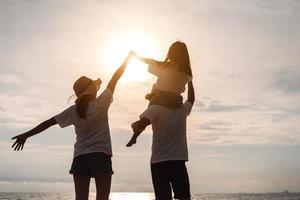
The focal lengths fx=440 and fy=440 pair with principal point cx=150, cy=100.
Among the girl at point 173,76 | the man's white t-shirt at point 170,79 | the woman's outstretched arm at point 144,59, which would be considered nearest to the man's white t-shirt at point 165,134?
the girl at point 173,76

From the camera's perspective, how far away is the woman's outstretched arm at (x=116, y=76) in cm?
694

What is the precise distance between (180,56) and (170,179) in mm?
1652

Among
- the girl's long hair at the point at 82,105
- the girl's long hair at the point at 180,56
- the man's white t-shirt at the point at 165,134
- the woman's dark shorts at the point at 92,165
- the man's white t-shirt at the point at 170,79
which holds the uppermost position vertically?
the girl's long hair at the point at 180,56

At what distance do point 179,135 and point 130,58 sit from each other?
1.63m

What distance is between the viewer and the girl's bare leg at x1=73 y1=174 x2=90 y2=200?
649 cm

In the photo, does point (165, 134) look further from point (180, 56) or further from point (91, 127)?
point (91, 127)

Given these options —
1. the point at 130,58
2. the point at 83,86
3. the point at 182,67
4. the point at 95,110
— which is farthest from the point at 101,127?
the point at 182,67

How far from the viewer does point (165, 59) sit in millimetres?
6141

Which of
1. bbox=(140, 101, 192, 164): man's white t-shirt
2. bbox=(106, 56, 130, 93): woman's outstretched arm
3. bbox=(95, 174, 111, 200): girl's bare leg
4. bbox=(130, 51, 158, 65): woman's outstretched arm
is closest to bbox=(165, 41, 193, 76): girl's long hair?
bbox=(130, 51, 158, 65): woman's outstretched arm

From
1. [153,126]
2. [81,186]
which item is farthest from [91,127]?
[153,126]

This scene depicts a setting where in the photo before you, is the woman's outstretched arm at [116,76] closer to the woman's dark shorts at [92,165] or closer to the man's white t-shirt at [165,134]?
the woman's dark shorts at [92,165]

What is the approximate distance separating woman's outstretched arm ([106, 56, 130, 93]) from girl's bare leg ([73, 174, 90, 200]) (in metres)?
1.43

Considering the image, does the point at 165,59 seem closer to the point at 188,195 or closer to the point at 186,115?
the point at 186,115

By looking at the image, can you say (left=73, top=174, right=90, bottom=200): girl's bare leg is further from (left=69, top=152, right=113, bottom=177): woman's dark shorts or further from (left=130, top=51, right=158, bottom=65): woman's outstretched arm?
(left=130, top=51, right=158, bottom=65): woman's outstretched arm
